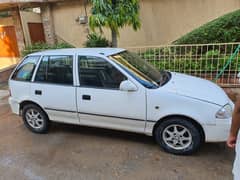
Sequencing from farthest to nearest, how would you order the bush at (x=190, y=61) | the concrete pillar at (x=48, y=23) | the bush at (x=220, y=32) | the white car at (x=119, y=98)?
the concrete pillar at (x=48, y=23) < the bush at (x=220, y=32) < the bush at (x=190, y=61) < the white car at (x=119, y=98)

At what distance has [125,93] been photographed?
123 inches

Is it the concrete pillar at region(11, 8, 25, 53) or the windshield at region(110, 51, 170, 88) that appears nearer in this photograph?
the windshield at region(110, 51, 170, 88)

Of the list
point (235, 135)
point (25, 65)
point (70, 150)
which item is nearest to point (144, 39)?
point (25, 65)

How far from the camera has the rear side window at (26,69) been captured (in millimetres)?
3814

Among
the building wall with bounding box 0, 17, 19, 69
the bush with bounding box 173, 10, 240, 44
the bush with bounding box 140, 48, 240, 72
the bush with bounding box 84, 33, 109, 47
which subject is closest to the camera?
the bush with bounding box 140, 48, 240, 72

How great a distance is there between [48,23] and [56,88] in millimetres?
7164

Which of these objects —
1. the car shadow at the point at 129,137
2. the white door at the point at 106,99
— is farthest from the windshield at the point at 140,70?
the car shadow at the point at 129,137

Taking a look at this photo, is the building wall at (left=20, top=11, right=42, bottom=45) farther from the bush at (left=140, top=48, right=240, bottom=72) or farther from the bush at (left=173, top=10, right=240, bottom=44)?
the bush at (left=173, top=10, right=240, bottom=44)

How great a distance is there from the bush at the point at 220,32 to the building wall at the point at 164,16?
2.80 meters

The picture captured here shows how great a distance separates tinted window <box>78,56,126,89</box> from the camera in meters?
3.26

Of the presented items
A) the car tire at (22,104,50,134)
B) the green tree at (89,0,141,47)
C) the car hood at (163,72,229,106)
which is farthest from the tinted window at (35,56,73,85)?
the green tree at (89,0,141,47)

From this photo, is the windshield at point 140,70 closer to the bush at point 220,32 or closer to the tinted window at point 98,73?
the tinted window at point 98,73

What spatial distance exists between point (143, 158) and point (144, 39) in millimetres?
6920

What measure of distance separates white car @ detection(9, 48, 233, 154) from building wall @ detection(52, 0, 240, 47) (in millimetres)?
5746
